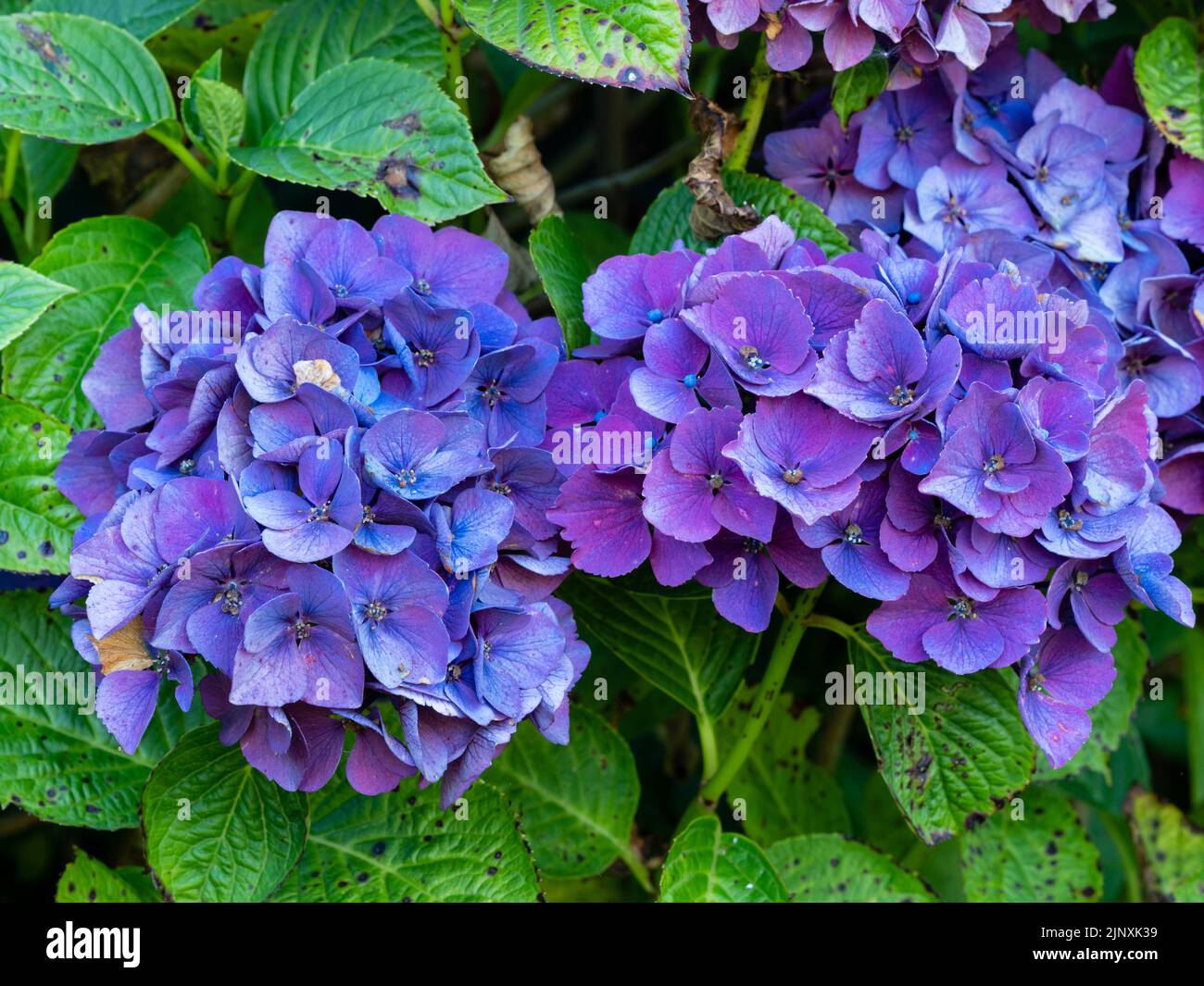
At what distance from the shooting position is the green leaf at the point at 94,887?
1119 mm

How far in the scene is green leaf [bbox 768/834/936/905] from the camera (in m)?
1.24

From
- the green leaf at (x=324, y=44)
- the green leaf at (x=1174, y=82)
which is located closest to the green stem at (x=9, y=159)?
the green leaf at (x=324, y=44)

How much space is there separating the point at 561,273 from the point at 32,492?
0.48 m

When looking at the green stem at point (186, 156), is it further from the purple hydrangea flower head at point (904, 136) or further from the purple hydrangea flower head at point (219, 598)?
the purple hydrangea flower head at point (904, 136)

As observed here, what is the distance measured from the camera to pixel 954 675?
43.4 inches

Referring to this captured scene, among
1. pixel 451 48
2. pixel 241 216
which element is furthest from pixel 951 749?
pixel 241 216

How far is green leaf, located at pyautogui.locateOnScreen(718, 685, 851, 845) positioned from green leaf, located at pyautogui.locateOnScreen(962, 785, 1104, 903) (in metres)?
0.16

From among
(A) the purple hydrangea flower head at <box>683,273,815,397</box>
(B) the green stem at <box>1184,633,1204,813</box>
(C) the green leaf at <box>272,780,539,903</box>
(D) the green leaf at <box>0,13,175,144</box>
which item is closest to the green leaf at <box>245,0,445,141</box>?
(D) the green leaf at <box>0,13,175,144</box>

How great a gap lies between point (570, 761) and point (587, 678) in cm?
11

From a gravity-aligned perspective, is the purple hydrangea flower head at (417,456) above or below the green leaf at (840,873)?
above

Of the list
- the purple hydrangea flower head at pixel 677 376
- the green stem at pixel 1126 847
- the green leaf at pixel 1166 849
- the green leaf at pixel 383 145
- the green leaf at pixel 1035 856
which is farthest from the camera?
the green stem at pixel 1126 847

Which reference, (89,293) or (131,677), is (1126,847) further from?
(89,293)

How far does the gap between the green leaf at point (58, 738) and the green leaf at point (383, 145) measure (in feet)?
1.54

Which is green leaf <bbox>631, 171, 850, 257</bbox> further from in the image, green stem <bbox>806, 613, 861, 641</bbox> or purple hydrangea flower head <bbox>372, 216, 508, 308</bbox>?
green stem <bbox>806, 613, 861, 641</bbox>
